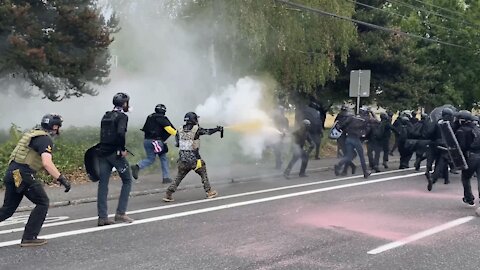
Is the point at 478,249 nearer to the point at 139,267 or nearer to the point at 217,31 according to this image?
the point at 139,267

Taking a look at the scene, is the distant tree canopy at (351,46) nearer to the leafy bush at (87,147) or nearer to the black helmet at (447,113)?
the leafy bush at (87,147)

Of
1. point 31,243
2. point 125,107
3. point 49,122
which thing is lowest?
point 31,243

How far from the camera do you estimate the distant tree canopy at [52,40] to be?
→ 1341 cm

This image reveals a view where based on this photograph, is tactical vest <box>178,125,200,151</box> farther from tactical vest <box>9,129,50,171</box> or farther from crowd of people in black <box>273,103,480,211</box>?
crowd of people in black <box>273,103,480,211</box>

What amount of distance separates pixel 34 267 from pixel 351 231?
13.3 feet

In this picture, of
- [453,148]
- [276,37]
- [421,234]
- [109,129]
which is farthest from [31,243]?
[276,37]

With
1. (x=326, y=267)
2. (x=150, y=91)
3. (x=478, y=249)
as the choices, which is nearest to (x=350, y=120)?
(x=478, y=249)

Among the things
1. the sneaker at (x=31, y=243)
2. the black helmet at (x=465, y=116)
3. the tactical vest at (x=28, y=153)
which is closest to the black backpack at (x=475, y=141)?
the black helmet at (x=465, y=116)

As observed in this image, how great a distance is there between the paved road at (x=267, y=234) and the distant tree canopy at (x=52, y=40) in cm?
550

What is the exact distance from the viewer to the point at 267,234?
280 inches

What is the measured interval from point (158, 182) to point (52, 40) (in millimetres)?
5066

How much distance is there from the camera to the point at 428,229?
7562mm

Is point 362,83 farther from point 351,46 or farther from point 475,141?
point 475,141

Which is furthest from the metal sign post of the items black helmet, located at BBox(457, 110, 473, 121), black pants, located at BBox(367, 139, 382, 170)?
black helmet, located at BBox(457, 110, 473, 121)
